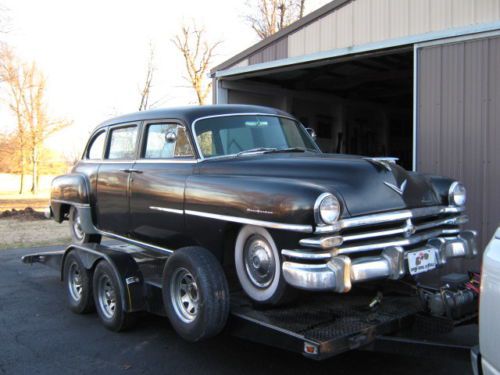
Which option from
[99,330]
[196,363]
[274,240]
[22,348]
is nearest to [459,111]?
[274,240]

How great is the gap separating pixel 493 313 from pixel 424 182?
2.03 meters

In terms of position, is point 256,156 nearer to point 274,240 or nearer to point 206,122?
point 206,122

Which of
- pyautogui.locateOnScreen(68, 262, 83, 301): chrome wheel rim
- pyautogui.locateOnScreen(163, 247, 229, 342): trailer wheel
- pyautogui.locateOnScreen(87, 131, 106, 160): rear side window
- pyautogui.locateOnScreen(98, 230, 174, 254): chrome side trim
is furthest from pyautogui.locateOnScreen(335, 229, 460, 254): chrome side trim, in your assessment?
pyautogui.locateOnScreen(87, 131, 106, 160): rear side window

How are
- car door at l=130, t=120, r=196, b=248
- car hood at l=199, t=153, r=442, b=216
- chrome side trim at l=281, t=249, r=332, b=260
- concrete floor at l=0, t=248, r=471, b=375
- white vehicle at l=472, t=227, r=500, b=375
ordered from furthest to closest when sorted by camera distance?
car door at l=130, t=120, r=196, b=248
concrete floor at l=0, t=248, r=471, b=375
car hood at l=199, t=153, r=442, b=216
chrome side trim at l=281, t=249, r=332, b=260
white vehicle at l=472, t=227, r=500, b=375

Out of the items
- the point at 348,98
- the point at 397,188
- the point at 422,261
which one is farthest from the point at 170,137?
the point at 348,98

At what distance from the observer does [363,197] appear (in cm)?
376

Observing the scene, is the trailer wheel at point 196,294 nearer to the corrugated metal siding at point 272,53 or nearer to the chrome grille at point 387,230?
→ the chrome grille at point 387,230

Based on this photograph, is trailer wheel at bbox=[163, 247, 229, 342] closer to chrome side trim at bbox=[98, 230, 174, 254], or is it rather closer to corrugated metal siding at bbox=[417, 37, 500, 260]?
chrome side trim at bbox=[98, 230, 174, 254]

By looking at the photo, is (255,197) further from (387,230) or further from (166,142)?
(166,142)

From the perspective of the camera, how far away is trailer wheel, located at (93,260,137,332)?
194 inches

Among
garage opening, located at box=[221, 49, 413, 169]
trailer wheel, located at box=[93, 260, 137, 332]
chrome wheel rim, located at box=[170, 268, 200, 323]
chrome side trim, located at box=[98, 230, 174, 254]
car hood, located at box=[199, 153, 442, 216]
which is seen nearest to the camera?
car hood, located at box=[199, 153, 442, 216]

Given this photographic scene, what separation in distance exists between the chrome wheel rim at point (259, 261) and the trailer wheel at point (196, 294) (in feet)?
0.76

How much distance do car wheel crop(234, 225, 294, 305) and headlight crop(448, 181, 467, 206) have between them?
1.72 meters

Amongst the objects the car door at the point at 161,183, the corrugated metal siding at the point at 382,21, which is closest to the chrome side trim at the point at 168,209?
the car door at the point at 161,183
